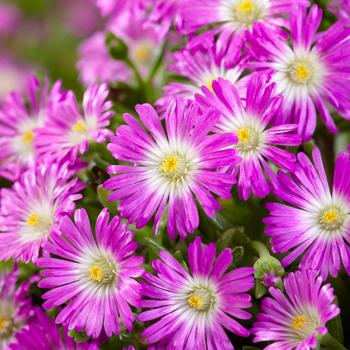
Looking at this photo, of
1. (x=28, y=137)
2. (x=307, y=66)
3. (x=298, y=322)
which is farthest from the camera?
(x=28, y=137)

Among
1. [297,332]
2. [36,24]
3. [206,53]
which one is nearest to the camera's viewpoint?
[297,332]

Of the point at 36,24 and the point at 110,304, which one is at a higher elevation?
the point at 36,24

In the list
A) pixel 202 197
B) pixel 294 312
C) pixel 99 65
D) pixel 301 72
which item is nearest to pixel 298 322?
pixel 294 312

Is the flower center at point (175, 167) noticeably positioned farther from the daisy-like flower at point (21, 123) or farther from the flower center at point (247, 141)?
the daisy-like flower at point (21, 123)

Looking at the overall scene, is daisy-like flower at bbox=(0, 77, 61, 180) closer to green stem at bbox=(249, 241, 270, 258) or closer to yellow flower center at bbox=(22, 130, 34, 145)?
yellow flower center at bbox=(22, 130, 34, 145)

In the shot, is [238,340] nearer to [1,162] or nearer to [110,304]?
[110,304]

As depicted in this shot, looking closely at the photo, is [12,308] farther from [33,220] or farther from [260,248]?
[260,248]

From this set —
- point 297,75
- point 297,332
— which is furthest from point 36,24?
point 297,332

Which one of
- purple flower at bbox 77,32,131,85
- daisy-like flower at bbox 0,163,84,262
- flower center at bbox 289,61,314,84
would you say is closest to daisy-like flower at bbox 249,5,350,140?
flower center at bbox 289,61,314,84
